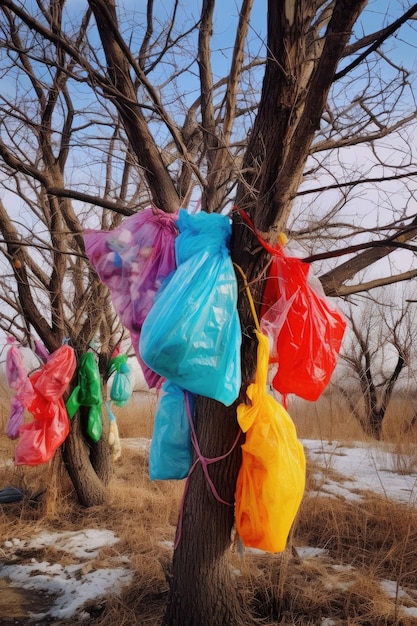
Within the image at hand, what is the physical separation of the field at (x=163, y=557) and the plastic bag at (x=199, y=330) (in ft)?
4.24

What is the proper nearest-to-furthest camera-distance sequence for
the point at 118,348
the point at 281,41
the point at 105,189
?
the point at 281,41, the point at 105,189, the point at 118,348

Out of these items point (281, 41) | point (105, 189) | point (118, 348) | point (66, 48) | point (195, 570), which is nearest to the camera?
point (281, 41)

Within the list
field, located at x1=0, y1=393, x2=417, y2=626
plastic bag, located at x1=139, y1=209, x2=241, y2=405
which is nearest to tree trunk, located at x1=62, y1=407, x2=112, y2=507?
field, located at x1=0, y1=393, x2=417, y2=626

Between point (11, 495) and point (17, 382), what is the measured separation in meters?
1.11

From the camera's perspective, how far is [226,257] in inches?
74.3

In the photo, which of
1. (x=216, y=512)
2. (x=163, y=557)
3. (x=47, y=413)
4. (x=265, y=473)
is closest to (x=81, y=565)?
(x=163, y=557)

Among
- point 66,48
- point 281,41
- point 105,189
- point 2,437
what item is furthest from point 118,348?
point 281,41

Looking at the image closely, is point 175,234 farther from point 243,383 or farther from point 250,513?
point 250,513

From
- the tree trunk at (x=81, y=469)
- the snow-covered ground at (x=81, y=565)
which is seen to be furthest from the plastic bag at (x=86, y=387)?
the snow-covered ground at (x=81, y=565)

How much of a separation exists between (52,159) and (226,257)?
2545 mm

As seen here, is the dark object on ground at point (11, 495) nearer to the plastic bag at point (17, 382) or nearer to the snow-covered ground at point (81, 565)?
the plastic bag at point (17, 382)

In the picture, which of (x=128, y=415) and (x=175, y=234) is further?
(x=128, y=415)

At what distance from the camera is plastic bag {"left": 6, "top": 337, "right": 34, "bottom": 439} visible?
354 cm

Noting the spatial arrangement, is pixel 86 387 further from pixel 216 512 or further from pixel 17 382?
pixel 216 512
